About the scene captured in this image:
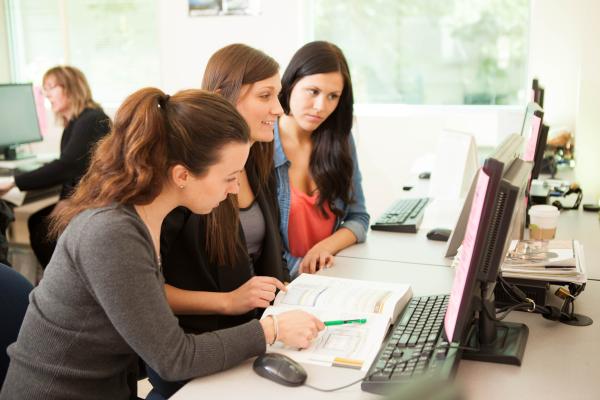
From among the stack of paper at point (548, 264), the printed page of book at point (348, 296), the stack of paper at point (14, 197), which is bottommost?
the stack of paper at point (14, 197)

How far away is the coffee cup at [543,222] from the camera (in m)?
1.89

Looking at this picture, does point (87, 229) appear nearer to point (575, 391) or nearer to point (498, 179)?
point (498, 179)

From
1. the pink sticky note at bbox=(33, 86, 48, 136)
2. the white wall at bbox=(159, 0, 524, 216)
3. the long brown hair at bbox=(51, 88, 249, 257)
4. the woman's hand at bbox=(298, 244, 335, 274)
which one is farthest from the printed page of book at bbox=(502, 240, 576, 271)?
the pink sticky note at bbox=(33, 86, 48, 136)

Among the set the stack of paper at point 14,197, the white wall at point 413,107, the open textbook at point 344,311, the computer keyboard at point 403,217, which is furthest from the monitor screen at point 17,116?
the open textbook at point 344,311

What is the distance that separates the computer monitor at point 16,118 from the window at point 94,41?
803 mm

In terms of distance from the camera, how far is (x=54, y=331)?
1216mm

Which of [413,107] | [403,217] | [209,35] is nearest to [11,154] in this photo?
[209,35]

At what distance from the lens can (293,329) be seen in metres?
1.33

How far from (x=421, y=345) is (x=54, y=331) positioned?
2.21ft

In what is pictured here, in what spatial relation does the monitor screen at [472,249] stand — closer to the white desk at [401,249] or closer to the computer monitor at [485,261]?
the computer monitor at [485,261]

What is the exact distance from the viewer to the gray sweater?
3.75 ft

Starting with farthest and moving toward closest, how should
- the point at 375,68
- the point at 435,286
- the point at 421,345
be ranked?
1. the point at 375,68
2. the point at 435,286
3. the point at 421,345

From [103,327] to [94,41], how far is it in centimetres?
425

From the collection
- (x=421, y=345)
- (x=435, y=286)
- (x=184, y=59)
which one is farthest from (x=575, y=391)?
(x=184, y=59)
